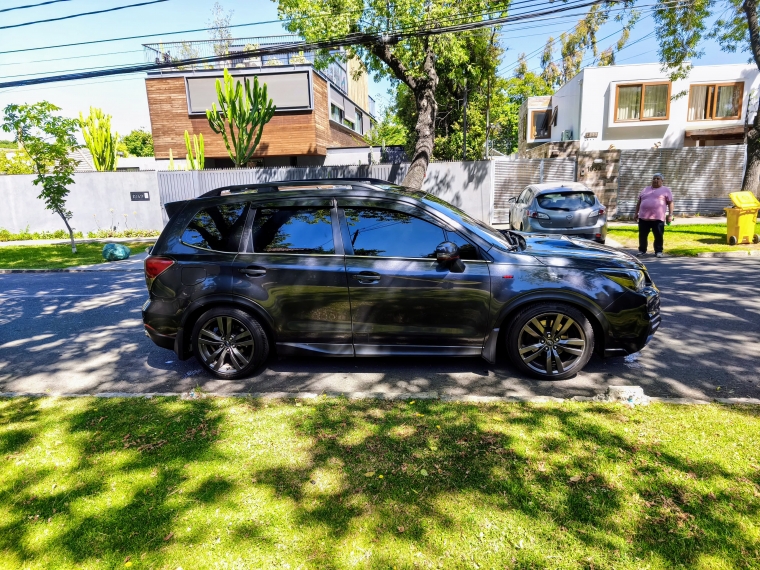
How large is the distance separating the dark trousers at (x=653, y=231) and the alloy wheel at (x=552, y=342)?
7.50 metres

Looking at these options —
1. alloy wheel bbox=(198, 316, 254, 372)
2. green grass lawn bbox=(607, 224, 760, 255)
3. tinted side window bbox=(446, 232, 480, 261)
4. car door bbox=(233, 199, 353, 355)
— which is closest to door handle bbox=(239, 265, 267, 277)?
car door bbox=(233, 199, 353, 355)

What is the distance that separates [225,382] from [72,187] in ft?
60.6

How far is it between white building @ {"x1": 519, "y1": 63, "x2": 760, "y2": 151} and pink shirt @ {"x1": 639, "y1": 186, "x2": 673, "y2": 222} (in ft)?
63.9

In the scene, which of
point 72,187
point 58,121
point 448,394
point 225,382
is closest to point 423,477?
point 448,394

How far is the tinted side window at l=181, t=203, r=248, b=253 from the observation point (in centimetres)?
454

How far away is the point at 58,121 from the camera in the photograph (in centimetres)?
1399

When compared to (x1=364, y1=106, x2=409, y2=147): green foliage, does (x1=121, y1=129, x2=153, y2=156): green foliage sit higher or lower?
higher

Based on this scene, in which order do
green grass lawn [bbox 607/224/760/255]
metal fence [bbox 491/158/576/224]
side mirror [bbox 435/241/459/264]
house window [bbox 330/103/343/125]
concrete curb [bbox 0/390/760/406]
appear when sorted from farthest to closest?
1. house window [bbox 330/103/343/125]
2. metal fence [bbox 491/158/576/224]
3. green grass lawn [bbox 607/224/760/255]
4. side mirror [bbox 435/241/459/264]
5. concrete curb [bbox 0/390/760/406]

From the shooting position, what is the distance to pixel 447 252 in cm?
407

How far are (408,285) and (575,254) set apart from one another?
1579 millimetres

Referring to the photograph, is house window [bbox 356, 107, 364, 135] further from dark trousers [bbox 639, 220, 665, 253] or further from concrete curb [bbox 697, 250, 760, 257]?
concrete curb [bbox 697, 250, 760, 257]

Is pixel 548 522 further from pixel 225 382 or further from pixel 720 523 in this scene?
pixel 225 382

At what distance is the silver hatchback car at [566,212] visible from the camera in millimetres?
10633

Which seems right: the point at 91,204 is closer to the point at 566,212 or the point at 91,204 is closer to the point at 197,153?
the point at 197,153
